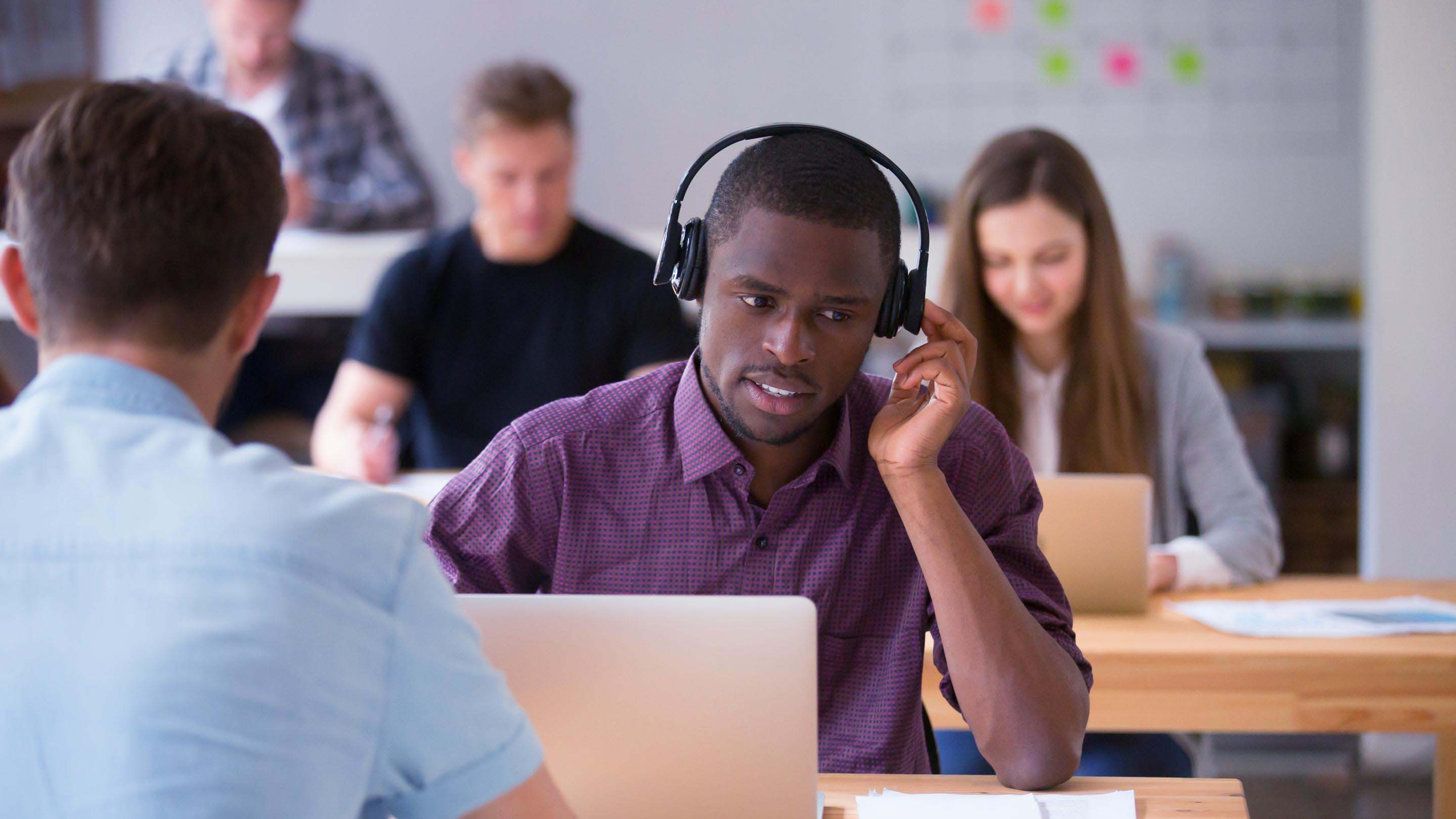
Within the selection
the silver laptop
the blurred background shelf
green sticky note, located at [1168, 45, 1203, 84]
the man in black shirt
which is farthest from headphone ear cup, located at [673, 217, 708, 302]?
green sticky note, located at [1168, 45, 1203, 84]

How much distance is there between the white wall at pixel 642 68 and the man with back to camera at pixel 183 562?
3.65 meters

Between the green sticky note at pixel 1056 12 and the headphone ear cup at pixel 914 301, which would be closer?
the headphone ear cup at pixel 914 301

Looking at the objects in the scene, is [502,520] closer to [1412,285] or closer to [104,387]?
[104,387]

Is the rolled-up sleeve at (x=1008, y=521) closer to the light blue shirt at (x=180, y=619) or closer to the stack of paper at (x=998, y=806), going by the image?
the stack of paper at (x=998, y=806)

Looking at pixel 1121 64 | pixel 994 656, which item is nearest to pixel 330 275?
pixel 994 656

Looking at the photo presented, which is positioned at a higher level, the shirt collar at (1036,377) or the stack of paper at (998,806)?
the shirt collar at (1036,377)

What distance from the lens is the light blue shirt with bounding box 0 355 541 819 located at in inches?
23.5

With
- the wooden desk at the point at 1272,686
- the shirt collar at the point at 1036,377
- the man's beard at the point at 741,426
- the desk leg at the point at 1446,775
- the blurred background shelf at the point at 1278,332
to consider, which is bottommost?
Answer: the desk leg at the point at 1446,775

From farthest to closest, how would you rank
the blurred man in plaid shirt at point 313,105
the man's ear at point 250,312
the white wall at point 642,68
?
the white wall at point 642,68 → the blurred man in plaid shirt at point 313,105 → the man's ear at point 250,312

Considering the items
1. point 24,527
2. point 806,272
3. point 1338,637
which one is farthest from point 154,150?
point 1338,637

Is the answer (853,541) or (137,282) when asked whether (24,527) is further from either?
(853,541)

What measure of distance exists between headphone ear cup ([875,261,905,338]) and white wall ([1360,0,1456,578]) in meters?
1.95

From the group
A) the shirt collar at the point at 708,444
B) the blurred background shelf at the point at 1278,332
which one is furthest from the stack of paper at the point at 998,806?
the blurred background shelf at the point at 1278,332

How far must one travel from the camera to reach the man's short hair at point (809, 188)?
3.61 ft
